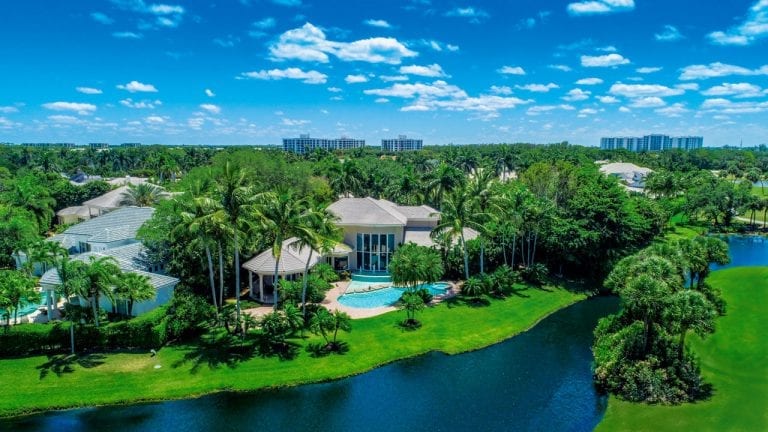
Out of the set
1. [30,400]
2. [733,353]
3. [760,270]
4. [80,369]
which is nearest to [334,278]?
[80,369]

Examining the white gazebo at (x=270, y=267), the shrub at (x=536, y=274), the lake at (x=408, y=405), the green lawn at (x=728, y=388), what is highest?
the white gazebo at (x=270, y=267)

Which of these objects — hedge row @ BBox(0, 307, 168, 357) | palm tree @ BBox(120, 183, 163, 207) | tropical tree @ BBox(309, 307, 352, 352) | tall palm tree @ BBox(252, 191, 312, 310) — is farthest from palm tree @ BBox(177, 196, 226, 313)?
palm tree @ BBox(120, 183, 163, 207)

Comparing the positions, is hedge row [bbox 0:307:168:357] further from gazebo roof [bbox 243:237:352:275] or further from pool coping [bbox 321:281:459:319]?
pool coping [bbox 321:281:459:319]

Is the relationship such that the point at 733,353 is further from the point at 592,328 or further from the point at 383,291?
the point at 383,291

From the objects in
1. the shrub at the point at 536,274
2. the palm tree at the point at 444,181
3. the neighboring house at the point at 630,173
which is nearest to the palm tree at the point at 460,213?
the shrub at the point at 536,274

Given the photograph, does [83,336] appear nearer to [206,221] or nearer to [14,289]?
[14,289]

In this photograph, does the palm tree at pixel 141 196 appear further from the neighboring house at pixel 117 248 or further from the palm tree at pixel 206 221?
the palm tree at pixel 206 221
